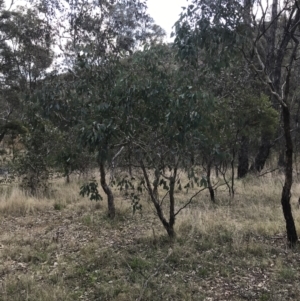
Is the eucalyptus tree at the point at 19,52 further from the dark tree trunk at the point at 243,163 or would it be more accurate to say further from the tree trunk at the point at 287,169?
the tree trunk at the point at 287,169

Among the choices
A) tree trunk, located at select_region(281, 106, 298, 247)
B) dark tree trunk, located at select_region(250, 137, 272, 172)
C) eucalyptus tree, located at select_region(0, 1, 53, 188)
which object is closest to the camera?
tree trunk, located at select_region(281, 106, 298, 247)

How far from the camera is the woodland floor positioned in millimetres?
4262

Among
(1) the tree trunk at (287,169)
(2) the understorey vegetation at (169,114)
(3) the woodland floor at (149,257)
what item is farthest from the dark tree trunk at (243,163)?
(1) the tree trunk at (287,169)

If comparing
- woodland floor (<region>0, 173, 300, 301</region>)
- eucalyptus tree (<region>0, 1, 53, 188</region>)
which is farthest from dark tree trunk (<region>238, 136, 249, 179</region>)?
eucalyptus tree (<region>0, 1, 53, 188</region>)

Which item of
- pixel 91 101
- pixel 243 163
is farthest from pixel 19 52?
pixel 91 101

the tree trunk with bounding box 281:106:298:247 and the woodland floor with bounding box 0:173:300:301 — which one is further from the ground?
the tree trunk with bounding box 281:106:298:247

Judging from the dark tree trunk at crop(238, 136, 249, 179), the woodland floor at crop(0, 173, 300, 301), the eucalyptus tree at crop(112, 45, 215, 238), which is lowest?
the woodland floor at crop(0, 173, 300, 301)

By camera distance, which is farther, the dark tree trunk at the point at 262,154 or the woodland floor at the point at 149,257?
the dark tree trunk at the point at 262,154

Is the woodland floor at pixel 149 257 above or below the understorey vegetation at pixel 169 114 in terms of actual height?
below

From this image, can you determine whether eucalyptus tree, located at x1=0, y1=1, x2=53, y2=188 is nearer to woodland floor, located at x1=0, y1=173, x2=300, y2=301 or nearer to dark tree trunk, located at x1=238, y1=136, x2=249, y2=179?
dark tree trunk, located at x1=238, y1=136, x2=249, y2=179

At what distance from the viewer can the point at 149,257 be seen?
17.5ft

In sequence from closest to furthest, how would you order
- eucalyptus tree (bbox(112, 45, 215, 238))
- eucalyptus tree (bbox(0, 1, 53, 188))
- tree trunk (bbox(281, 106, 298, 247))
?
eucalyptus tree (bbox(112, 45, 215, 238)) → tree trunk (bbox(281, 106, 298, 247)) → eucalyptus tree (bbox(0, 1, 53, 188))

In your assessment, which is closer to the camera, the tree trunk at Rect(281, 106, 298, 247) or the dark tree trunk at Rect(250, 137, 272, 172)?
the tree trunk at Rect(281, 106, 298, 247)

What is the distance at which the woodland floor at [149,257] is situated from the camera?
4.26 metres
